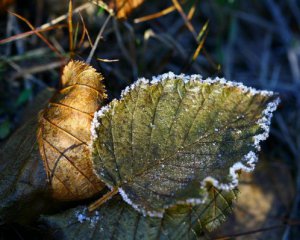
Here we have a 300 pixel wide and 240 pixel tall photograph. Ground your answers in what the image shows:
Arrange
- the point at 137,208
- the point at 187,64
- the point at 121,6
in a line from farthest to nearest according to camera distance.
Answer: the point at 187,64 < the point at 121,6 < the point at 137,208

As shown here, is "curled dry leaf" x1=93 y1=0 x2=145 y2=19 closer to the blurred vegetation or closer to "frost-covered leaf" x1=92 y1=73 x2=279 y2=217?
the blurred vegetation

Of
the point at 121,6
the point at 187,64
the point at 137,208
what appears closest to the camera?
the point at 137,208

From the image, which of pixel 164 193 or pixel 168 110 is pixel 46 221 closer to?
pixel 164 193

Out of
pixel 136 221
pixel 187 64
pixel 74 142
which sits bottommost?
pixel 136 221

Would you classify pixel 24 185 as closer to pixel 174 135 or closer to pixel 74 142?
pixel 74 142

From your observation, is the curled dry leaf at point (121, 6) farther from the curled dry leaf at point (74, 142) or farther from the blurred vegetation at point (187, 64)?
the curled dry leaf at point (74, 142)

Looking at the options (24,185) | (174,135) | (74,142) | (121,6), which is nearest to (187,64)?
(121,6)

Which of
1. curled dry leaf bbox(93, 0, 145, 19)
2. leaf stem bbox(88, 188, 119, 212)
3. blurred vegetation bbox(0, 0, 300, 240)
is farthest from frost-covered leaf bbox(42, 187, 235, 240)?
curled dry leaf bbox(93, 0, 145, 19)
